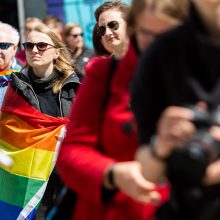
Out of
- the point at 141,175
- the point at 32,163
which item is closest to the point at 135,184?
the point at 141,175

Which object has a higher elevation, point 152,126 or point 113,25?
point 113,25

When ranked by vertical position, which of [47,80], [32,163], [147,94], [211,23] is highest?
[211,23]

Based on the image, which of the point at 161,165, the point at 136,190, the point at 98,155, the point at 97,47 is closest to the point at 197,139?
the point at 161,165

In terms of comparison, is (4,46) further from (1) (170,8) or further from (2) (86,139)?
(1) (170,8)

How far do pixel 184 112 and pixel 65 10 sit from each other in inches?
325

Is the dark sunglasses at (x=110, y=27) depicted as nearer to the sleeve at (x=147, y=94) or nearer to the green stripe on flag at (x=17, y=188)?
the green stripe on flag at (x=17, y=188)

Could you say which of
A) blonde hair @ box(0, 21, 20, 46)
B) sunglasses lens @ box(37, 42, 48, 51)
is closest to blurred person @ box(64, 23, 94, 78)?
blonde hair @ box(0, 21, 20, 46)

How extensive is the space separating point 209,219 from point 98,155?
457 mm

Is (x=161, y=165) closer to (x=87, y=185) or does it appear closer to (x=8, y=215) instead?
(x=87, y=185)

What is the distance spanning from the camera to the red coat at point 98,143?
200 cm

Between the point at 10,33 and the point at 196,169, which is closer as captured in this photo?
the point at 196,169

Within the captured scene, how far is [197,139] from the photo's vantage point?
5.35 ft

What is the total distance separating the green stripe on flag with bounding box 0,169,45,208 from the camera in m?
5.12

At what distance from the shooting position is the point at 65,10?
9758 millimetres
